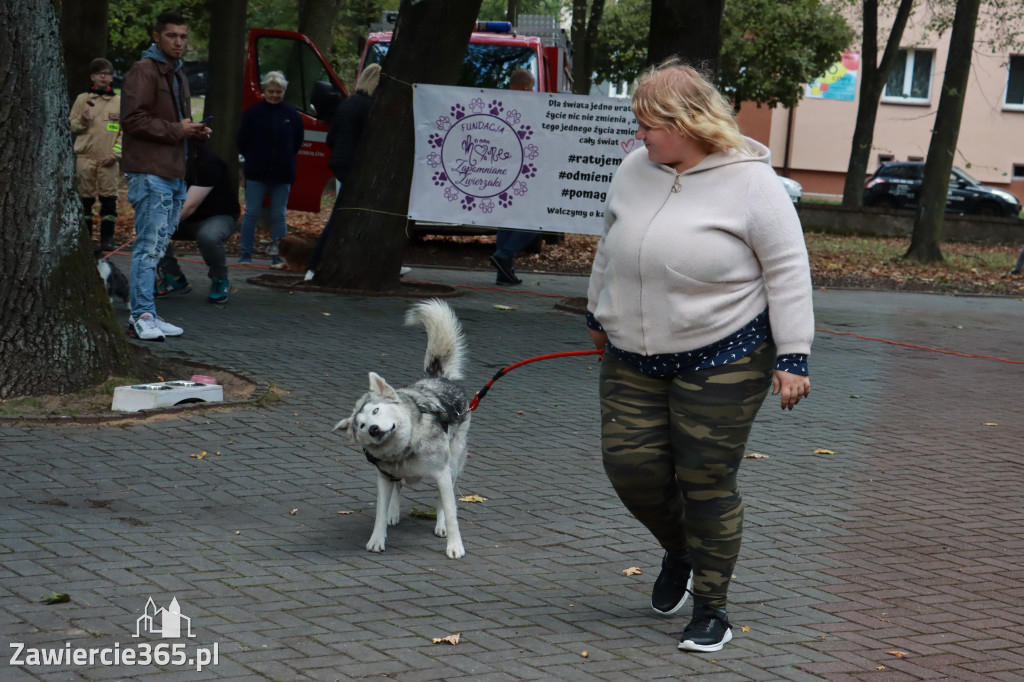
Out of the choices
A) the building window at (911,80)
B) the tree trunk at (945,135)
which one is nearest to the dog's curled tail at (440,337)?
the tree trunk at (945,135)

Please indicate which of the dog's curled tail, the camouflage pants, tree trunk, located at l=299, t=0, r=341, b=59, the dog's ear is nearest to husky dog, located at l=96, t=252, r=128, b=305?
the dog's curled tail

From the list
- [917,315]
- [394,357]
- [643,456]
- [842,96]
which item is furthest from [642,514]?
[842,96]

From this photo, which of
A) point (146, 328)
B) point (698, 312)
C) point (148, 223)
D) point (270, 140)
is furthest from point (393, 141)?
point (698, 312)

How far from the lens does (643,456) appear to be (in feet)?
13.9

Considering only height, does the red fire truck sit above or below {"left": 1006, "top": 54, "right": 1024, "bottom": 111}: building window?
below

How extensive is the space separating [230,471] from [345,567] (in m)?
Result: 1.51

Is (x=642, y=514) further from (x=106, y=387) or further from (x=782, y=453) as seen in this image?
(x=106, y=387)

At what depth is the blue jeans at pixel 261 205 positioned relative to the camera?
13789mm

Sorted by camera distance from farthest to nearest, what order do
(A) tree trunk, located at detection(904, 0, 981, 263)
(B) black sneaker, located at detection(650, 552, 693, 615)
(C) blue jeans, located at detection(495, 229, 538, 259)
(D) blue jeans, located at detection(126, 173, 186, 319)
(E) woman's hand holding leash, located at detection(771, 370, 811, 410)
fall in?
(A) tree trunk, located at detection(904, 0, 981, 263) → (C) blue jeans, located at detection(495, 229, 538, 259) → (D) blue jeans, located at detection(126, 173, 186, 319) → (B) black sneaker, located at detection(650, 552, 693, 615) → (E) woman's hand holding leash, located at detection(771, 370, 811, 410)

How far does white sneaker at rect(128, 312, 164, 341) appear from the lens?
365 inches

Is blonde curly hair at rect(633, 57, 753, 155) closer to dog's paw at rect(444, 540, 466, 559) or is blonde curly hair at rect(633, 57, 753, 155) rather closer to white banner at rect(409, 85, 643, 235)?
dog's paw at rect(444, 540, 466, 559)

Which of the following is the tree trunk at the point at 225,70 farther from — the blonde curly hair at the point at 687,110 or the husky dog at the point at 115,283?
the blonde curly hair at the point at 687,110

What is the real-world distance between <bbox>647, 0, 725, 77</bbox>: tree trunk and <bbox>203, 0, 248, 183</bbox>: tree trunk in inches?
315

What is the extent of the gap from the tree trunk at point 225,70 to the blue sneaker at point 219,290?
6.72 metres
